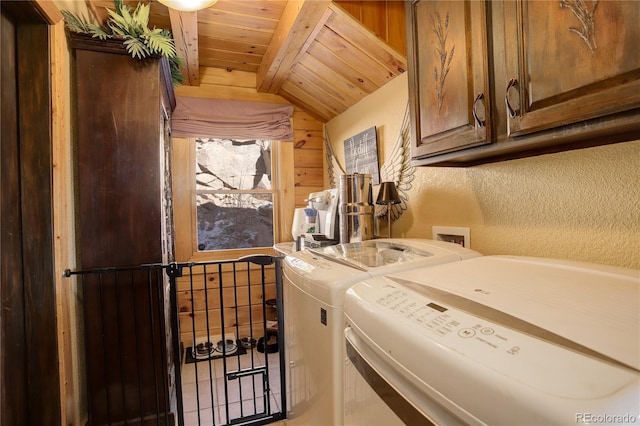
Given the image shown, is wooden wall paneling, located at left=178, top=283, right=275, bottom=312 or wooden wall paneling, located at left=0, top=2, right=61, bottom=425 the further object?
wooden wall paneling, located at left=178, top=283, right=275, bottom=312

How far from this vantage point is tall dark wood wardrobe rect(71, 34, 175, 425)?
5.26ft

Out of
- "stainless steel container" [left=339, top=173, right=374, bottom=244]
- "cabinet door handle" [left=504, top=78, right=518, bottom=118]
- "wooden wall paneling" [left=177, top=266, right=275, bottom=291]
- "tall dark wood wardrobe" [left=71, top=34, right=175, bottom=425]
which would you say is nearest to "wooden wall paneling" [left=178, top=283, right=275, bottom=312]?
"wooden wall paneling" [left=177, top=266, right=275, bottom=291]

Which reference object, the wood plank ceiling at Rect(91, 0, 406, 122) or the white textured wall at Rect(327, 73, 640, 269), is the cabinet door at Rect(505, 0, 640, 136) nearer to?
the white textured wall at Rect(327, 73, 640, 269)

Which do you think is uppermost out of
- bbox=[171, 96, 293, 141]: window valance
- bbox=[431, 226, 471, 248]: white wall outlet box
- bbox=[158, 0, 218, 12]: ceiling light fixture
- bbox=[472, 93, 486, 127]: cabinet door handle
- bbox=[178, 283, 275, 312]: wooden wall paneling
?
bbox=[158, 0, 218, 12]: ceiling light fixture

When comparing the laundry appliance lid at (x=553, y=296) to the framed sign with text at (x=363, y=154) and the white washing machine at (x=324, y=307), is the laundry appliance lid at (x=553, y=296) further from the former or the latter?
the framed sign with text at (x=363, y=154)

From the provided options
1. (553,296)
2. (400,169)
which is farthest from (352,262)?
(400,169)

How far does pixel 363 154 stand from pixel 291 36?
0.96 m

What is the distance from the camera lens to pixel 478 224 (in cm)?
144

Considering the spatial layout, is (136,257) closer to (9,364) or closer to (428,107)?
(9,364)

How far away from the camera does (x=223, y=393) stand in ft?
7.23

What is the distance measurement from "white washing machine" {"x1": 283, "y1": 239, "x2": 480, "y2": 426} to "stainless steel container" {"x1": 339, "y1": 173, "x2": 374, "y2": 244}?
1.22ft

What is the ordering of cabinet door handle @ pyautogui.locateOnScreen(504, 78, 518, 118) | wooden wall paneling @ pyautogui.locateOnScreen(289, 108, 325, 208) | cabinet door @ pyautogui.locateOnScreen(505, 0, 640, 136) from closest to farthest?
cabinet door @ pyautogui.locateOnScreen(505, 0, 640, 136), cabinet door handle @ pyautogui.locateOnScreen(504, 78, 518, 118), wooden wall paneling @ pyautogui.locateOnScreen(289, 108, 325, 208)

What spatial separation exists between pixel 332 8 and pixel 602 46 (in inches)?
53.0

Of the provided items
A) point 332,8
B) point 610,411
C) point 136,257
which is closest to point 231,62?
point 332,8
